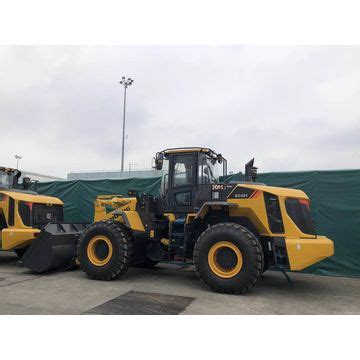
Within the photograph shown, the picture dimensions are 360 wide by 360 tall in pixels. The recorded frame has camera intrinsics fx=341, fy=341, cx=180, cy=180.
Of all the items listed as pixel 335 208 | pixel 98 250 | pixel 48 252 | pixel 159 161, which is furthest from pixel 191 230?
pixel 335 208

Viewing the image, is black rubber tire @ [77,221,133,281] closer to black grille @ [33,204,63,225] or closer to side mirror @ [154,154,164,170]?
side mirror @ [154,154,164,170]

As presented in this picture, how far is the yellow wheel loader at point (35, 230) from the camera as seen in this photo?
7.60m

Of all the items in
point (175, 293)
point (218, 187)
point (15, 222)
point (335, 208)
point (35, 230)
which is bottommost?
point (175, 293)

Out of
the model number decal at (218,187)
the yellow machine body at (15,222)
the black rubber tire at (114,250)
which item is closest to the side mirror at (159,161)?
the model number decal at (218,187)

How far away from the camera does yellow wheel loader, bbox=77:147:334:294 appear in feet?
19.8

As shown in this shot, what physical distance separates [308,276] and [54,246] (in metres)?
6.02

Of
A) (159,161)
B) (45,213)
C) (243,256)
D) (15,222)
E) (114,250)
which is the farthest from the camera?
(45,213)

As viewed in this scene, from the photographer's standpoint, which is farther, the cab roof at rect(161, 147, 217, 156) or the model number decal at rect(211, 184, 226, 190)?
the cab roof at rect(161, 147, 217, 156)

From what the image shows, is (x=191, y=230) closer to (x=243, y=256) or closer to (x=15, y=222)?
(x=243, y=256)

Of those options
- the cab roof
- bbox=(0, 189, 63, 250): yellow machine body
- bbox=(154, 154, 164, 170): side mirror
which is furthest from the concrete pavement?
the cab roof

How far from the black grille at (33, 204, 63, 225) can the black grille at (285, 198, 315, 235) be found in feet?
20.7

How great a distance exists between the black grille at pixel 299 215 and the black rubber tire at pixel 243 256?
2.97 ft

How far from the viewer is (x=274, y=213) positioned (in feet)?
21.2

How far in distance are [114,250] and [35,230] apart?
8.51 ft
